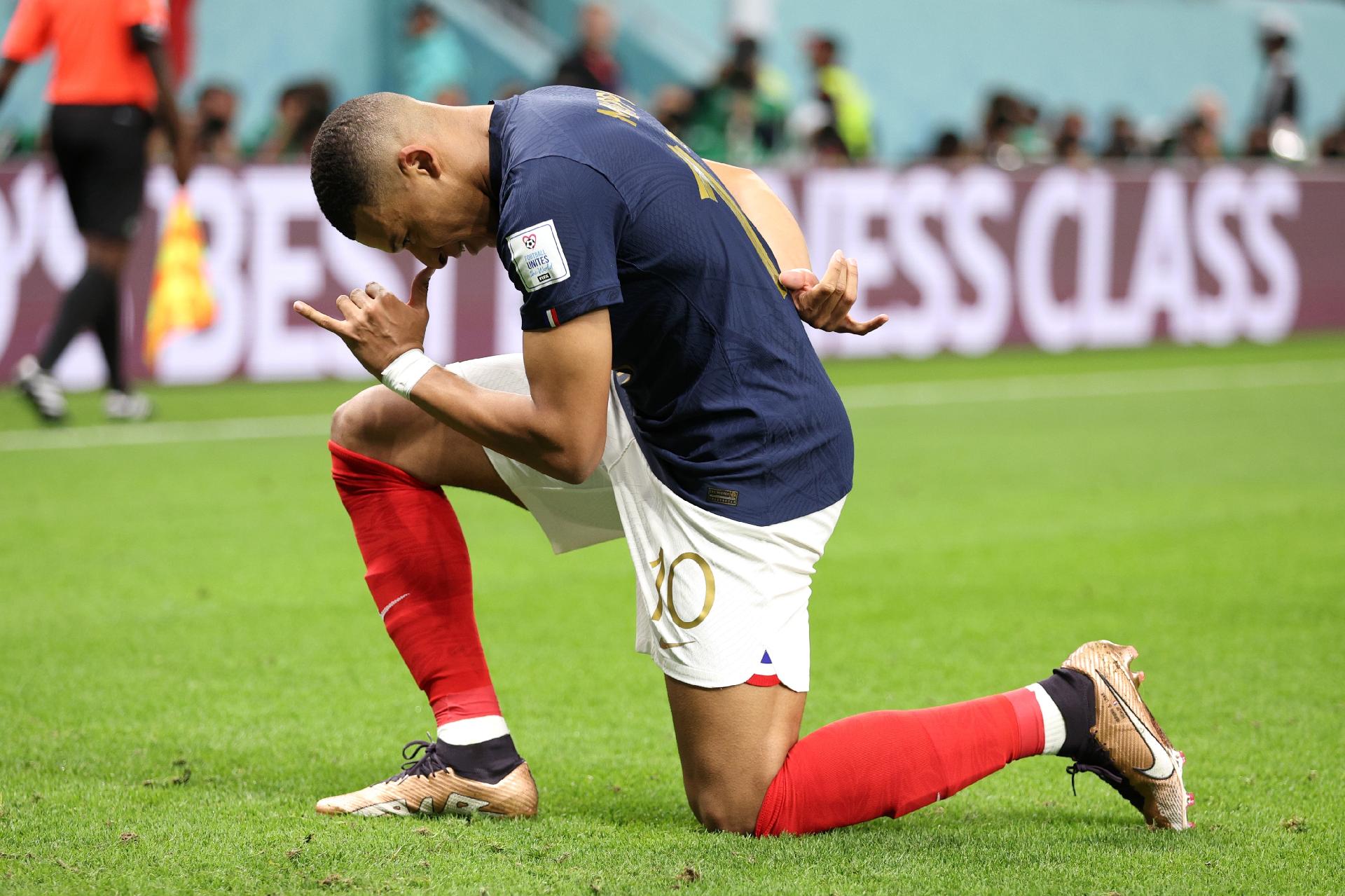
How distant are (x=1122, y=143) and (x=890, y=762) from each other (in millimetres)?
14998

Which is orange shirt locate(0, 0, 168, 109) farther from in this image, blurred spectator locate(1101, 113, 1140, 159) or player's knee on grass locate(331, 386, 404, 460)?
blurred spectator locate(1101, 113, 1140, 159)

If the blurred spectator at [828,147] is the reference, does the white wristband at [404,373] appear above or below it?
above

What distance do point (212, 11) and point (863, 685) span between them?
15.5 meters

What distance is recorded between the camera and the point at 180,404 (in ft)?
30.5

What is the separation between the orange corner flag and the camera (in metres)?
9.67

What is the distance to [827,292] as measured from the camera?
306 centimetres

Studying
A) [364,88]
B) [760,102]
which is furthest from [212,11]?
[760,102]

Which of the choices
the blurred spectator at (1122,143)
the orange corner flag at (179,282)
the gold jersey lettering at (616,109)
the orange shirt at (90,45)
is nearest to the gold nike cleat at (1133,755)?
the gold jersey lettering at (616,109)

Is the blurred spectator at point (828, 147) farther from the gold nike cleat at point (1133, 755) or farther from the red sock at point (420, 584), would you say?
the gold nike cleat at point (1133, 755)

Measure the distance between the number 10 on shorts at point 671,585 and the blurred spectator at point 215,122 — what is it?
9008mm

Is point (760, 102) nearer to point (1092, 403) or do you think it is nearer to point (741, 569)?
point (1092, 403)

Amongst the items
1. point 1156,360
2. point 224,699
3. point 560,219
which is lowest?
point 1156,360

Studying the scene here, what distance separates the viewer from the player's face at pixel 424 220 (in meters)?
2.88

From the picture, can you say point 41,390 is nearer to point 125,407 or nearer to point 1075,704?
point 125,407
